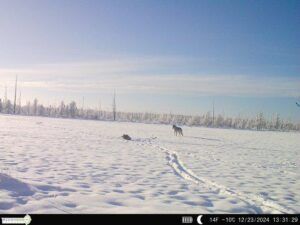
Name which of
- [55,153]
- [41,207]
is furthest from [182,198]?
[55,153]

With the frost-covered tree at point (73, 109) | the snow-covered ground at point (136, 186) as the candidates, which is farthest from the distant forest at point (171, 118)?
the snow-covered ground at point (136, 186)

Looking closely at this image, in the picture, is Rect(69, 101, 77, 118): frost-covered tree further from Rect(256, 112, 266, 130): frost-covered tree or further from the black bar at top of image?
the black bar at top of image

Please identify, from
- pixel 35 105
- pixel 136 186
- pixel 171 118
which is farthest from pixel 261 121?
pixel 136 186

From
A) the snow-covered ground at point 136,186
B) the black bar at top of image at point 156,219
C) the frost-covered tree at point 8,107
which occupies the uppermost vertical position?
the frost-covered tree at point 8,107

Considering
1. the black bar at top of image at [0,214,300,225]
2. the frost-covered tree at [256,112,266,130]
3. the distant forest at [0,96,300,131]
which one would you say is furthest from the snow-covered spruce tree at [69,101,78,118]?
the black bar at top of image at [0,214,300,225]

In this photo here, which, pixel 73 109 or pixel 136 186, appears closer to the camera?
pixel 136 186

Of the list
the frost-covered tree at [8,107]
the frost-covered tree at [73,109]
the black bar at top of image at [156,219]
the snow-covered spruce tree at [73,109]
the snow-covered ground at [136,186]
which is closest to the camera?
the black bar at top of image at [156,219]

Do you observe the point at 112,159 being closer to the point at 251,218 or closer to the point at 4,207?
the point at 4,207

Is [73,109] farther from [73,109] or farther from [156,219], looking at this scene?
[156,219]

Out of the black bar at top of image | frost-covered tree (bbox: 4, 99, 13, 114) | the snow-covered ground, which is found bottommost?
the snow-covered ground

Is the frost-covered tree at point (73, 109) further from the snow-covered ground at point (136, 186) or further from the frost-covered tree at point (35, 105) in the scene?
the snow-covered ground at point (136, 186)

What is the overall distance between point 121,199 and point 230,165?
8923 millimetres

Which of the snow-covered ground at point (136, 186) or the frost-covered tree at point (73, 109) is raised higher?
the frost-covered tree at point (73, 109)

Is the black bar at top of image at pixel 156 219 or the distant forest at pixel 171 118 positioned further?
the distant forest at pixel 171 118
